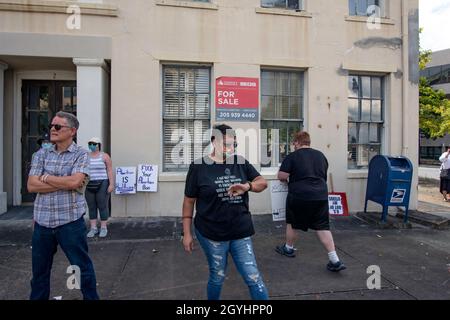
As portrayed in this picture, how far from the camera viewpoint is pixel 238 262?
3.07 m

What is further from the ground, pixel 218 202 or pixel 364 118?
pixel 364 118

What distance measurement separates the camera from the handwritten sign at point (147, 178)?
23.0 feet

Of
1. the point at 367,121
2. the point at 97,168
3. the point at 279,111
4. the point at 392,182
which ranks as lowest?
the point at 392,182

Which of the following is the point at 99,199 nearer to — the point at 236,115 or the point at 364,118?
the point at 236,115

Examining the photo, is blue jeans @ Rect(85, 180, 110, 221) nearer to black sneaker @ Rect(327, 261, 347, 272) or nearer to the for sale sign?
the for sale sign

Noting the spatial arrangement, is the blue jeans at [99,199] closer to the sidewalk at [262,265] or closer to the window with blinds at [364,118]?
the sidewalk at [262,265]

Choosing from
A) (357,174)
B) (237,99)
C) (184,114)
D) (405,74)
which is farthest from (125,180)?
(405,74)

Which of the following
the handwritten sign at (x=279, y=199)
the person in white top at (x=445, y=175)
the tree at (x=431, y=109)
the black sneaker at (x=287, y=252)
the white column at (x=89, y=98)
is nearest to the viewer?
the black sneaker at (x=287, y=252)

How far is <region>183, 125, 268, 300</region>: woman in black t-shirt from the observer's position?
3014 millimetres

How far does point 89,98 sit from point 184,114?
1.91m

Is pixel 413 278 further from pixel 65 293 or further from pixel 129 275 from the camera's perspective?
pixel 65 293

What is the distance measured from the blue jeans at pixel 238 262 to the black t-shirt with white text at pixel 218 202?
7 centimetres

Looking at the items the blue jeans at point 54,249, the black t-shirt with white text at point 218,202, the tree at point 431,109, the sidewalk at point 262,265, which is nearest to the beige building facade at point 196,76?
the sidewalk at point 262,265

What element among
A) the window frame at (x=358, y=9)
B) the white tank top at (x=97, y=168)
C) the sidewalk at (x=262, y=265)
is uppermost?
the window frame at (x=358, y=9)
